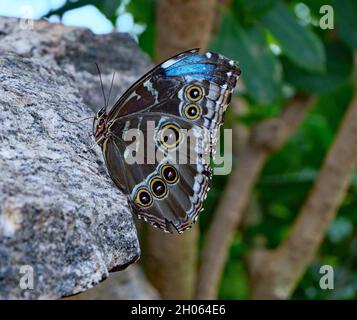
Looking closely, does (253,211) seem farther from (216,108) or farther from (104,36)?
(216,108)

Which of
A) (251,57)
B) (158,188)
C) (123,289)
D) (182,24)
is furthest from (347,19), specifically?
(158,188)

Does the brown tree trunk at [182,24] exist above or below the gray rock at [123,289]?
above

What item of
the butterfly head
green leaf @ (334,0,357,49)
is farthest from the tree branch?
the butterfly head

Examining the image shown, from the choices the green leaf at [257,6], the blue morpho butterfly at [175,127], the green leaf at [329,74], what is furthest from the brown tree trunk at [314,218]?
the blue morpho butterfly at [175,127]

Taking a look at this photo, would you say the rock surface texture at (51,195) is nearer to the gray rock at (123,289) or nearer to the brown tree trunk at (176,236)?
the brown tree trunk at (176,236)

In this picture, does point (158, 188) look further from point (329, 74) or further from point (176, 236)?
point (329, 74)

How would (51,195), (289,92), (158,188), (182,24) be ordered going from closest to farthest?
(51,195), (158,188), (182,24), (289,92)
